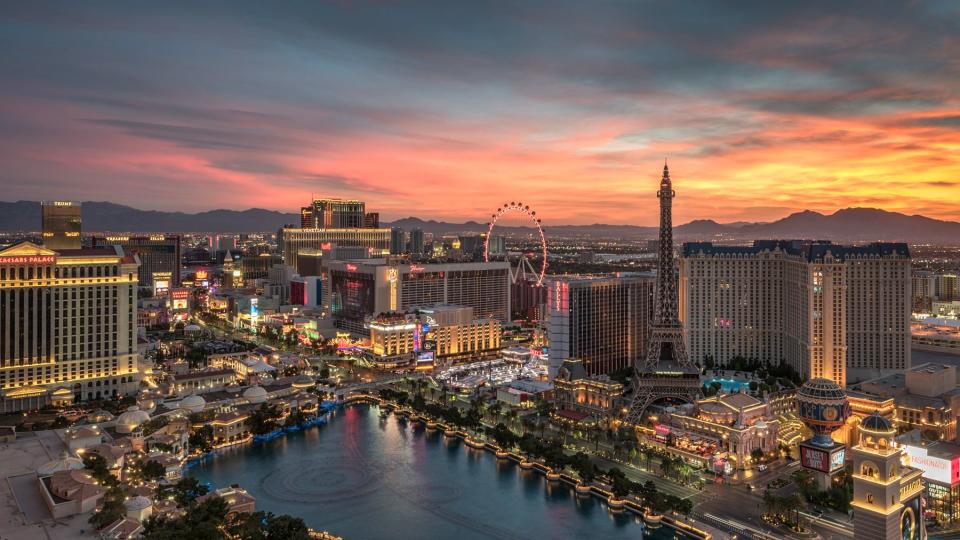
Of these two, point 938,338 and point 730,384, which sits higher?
point 938,338

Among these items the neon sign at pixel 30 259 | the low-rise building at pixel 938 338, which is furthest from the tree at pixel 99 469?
the low-rise building at pixel 938 338

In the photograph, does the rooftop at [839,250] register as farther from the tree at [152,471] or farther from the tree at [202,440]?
the tree at [152,471]

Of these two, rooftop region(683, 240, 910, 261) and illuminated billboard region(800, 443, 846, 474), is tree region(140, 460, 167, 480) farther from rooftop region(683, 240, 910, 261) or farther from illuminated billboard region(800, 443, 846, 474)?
rooftop region(683, 240, 910, 261)

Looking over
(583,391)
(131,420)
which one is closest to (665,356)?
(583,391)

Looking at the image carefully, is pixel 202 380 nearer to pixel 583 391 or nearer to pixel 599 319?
pixel 583 391

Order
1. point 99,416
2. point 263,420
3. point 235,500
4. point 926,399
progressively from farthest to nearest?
1. point 263,420
2. point 99,416
3. point 926,399
4. point 235,500

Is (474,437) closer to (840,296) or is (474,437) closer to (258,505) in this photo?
(258,505)

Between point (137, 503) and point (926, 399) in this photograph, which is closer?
point (137, 503)

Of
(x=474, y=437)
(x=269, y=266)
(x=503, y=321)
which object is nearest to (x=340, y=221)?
(x=269, y=266)

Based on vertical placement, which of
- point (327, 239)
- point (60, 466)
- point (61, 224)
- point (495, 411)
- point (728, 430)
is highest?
point (327, 239)
